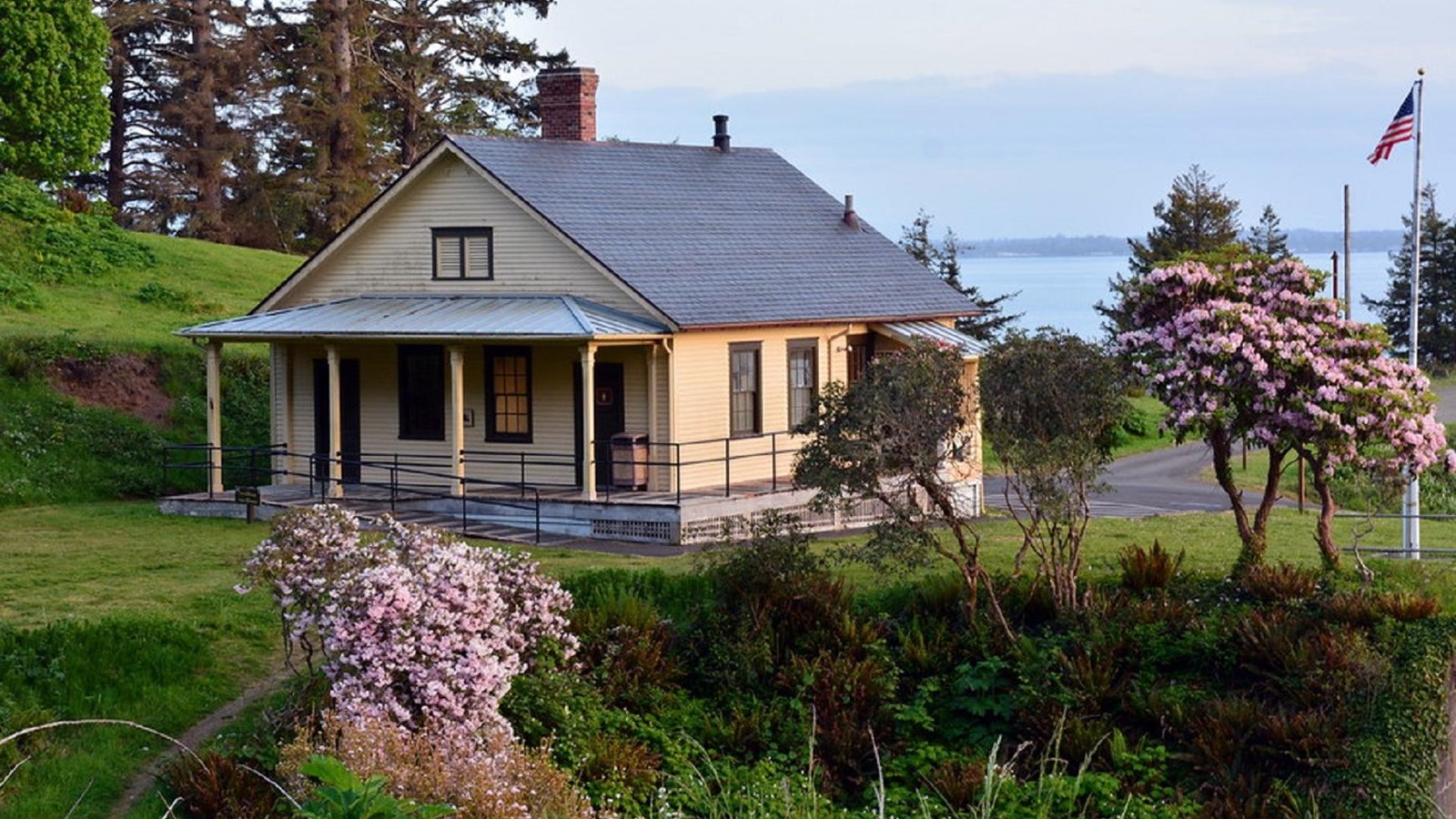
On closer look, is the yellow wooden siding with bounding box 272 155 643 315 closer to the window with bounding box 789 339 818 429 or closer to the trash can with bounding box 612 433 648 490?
the trash can with bounding box 612 433 648 490

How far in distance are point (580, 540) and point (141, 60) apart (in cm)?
3946

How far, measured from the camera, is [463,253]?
96.8 ft

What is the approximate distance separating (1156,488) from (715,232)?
456 inches

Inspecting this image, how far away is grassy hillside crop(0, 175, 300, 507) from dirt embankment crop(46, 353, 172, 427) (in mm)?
32

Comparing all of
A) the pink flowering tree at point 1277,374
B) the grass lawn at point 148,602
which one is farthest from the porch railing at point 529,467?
the pink flowering tree at point 1277,374

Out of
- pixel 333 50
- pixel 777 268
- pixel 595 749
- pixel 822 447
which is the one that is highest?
pixel 333 50

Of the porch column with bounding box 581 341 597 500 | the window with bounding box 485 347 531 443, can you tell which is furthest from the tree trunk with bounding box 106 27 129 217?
the porch column with bounding box 581 341 597 500

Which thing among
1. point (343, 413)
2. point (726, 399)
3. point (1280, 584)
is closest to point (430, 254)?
point (343, 413)

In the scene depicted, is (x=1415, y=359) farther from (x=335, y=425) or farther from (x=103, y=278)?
(x=103, y=278)

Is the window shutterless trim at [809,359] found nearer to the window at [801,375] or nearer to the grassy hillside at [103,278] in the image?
the window at [801,375]

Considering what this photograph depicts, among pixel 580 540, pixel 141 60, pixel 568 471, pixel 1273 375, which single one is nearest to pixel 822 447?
pixel 1273 375

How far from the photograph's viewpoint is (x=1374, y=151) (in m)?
26.2

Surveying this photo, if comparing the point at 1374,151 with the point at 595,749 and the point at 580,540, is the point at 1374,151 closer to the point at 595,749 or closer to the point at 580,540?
the point at 580,540

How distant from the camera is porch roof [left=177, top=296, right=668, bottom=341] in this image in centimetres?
2662
